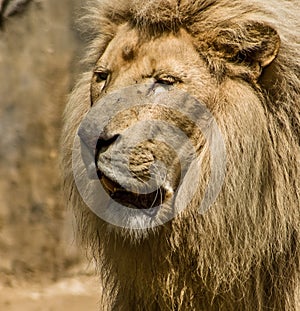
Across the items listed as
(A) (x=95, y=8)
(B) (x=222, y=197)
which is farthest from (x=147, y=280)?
(A) (x=95, y=8)

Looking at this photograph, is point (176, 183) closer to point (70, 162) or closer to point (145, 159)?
point (145, 159)

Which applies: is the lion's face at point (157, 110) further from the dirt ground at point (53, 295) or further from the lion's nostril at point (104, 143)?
the dirt ground at point (53, 295)

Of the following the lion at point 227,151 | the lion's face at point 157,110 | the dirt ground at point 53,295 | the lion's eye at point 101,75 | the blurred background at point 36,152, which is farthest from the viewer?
the blurred background at point 36,152

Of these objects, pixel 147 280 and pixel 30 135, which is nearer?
pixel 147 280

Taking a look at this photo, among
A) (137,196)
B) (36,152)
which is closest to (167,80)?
(137,196)

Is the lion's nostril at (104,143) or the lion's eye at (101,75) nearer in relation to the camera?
the lion's nostril at (104,143)

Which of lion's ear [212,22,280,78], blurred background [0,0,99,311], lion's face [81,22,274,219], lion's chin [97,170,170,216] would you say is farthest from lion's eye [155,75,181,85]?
blurred background [0,0,99,311]

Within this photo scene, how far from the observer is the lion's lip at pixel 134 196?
137 inches

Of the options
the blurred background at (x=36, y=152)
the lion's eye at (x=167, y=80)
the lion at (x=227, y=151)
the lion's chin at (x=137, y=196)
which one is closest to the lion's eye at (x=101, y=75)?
the lion at (x=227, y=151)

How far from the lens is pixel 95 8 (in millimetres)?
4020

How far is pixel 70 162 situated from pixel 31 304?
2.55 m

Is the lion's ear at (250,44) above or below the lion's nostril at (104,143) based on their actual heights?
above

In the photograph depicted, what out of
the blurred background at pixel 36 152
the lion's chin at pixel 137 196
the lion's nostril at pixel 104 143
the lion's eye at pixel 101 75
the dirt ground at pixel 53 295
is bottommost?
the dirt ground at pixel 53 295

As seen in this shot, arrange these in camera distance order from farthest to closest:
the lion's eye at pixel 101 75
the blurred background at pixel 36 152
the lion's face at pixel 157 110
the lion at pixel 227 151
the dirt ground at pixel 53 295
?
the blurred background at pixel 36 152 → the dirt ground at pixel 53 295 → the lion's eye at pixel 101 75 → the lion at pixel 227 151 → the lion's face at pixel 157 110
